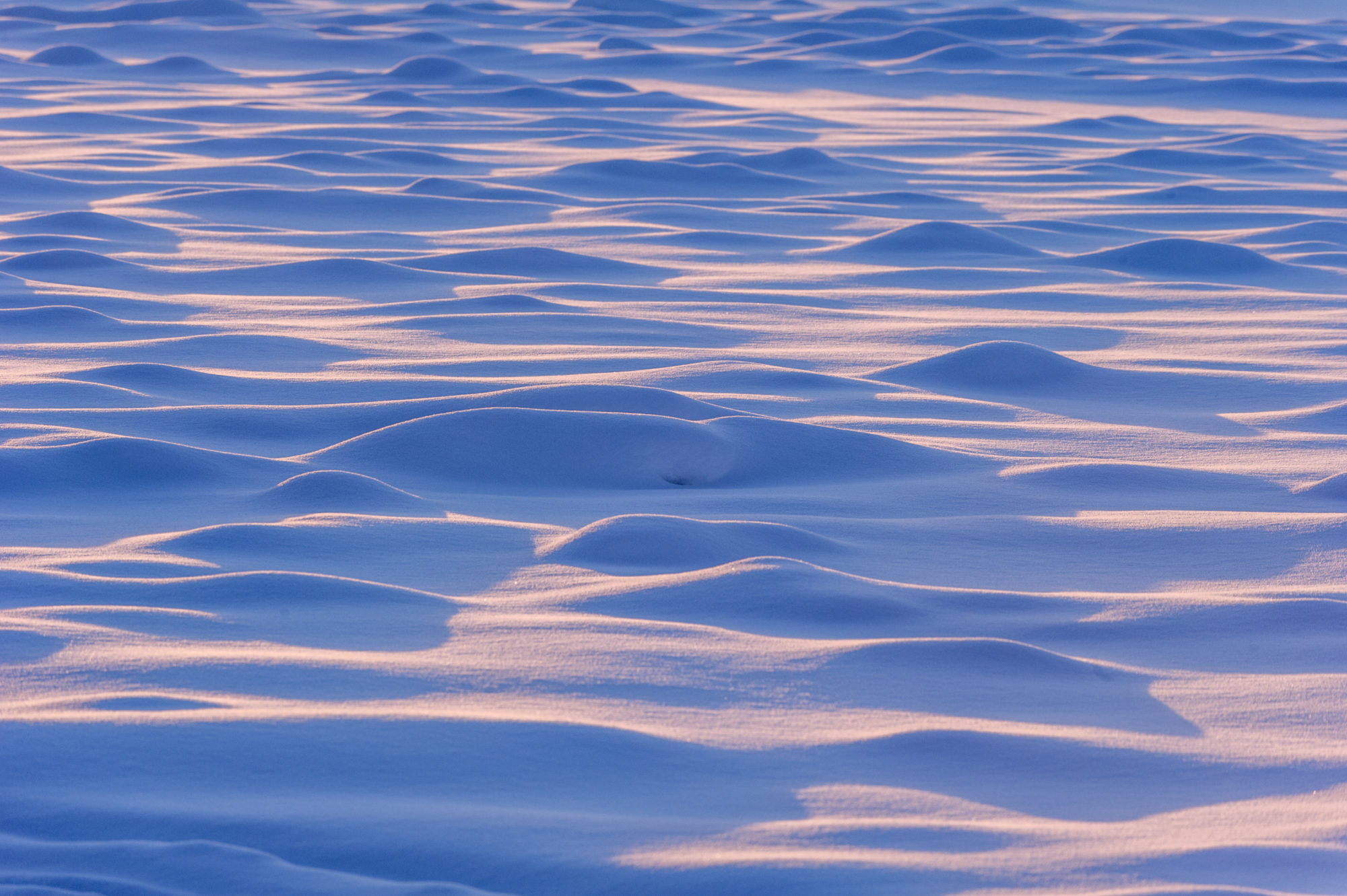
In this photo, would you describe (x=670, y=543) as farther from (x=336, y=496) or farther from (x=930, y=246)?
(x=930, y=246)

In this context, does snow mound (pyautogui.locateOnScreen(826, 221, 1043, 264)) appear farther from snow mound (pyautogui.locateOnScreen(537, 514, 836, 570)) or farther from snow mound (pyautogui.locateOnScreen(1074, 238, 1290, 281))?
snow mound (pyautogui.locateOnScreen(537, 514, 836, 570))

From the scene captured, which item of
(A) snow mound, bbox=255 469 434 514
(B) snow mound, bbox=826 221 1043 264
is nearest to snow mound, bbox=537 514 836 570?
(A) snow mound, bbox=255 469 434 514

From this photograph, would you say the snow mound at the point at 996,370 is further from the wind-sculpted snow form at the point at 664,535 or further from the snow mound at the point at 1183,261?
the snow mound at the point at 1183,261

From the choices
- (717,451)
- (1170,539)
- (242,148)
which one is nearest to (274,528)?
(717,451)

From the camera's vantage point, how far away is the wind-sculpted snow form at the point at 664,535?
3.65 feet

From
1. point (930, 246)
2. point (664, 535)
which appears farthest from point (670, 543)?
point (930, 246)

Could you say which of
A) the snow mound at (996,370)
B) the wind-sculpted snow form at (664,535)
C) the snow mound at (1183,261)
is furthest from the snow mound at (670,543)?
the snow mound at (1183,261)

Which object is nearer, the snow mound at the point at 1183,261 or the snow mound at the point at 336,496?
the snow mound at the point at 336,496

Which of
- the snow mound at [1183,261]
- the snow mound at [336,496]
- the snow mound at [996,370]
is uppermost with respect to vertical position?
the snow mound at [1183,261]

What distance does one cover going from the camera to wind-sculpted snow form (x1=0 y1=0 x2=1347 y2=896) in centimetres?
111

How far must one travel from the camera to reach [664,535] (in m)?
1.66

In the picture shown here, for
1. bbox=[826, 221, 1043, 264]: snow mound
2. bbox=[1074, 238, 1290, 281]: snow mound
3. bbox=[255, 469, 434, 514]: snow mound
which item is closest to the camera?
bbox=[255, 469, 434, 514]: snow mound

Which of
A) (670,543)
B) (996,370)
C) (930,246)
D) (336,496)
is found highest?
(930,246)

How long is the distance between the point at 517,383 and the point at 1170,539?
1063mm
